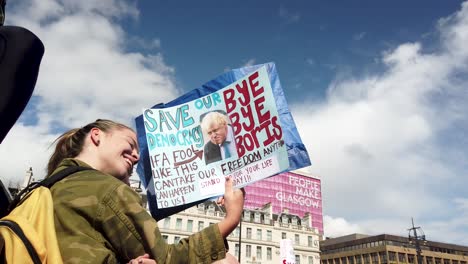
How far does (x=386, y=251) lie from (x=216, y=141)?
88.9 m

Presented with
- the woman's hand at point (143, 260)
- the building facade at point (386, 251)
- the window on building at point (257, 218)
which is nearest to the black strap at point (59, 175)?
the woman's hand at point (143, 260)

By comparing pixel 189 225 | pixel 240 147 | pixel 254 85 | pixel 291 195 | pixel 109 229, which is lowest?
pixel 109 229

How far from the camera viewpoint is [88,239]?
162 cm

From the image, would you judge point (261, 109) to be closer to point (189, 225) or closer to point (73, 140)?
point (73, 140)

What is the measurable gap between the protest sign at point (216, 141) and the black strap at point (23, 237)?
3.14 m

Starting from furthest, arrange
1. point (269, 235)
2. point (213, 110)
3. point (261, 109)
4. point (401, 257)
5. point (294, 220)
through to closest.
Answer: point (401, 257) < point (294, 220) < point (269, 235) < point (213, 110) < point (261, 109)

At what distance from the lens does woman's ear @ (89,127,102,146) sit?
226 centimetres

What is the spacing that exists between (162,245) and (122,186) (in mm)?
320

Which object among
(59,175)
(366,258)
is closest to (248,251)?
(366,258)

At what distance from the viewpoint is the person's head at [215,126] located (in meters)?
4.93

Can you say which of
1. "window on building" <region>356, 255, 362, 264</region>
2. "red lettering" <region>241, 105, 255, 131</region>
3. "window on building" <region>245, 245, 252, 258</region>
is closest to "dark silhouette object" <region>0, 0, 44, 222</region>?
"red lettering" <region>241, 105, 255, 131</region>

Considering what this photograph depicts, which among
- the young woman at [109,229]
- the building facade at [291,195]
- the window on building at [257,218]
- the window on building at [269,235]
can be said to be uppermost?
the building facade at [291,195]

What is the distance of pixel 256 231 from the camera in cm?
5416

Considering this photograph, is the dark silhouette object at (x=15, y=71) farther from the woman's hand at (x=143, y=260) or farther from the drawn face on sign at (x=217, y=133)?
the drawn face on sign at (x=217, y=133)
